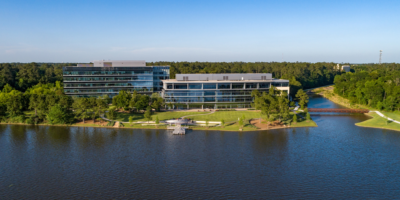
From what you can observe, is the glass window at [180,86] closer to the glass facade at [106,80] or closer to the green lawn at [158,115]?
the green lawn at [158,115]

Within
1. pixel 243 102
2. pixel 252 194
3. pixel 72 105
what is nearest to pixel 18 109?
pixel 72 105

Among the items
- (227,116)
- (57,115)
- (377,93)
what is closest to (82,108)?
(57,115)

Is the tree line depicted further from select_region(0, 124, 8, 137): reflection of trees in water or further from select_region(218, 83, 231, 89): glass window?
select_region(218, 83, 231, 89): glass window

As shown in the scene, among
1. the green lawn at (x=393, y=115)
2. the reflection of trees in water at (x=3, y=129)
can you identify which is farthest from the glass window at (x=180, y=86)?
the green lawn at (x=393, y=115)

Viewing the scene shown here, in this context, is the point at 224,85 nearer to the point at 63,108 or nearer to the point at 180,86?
the point at 180,86

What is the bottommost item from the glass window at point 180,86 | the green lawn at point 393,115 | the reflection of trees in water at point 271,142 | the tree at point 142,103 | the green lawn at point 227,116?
the reflection of trees in water at point 271,142

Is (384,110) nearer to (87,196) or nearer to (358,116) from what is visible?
(358,116)
